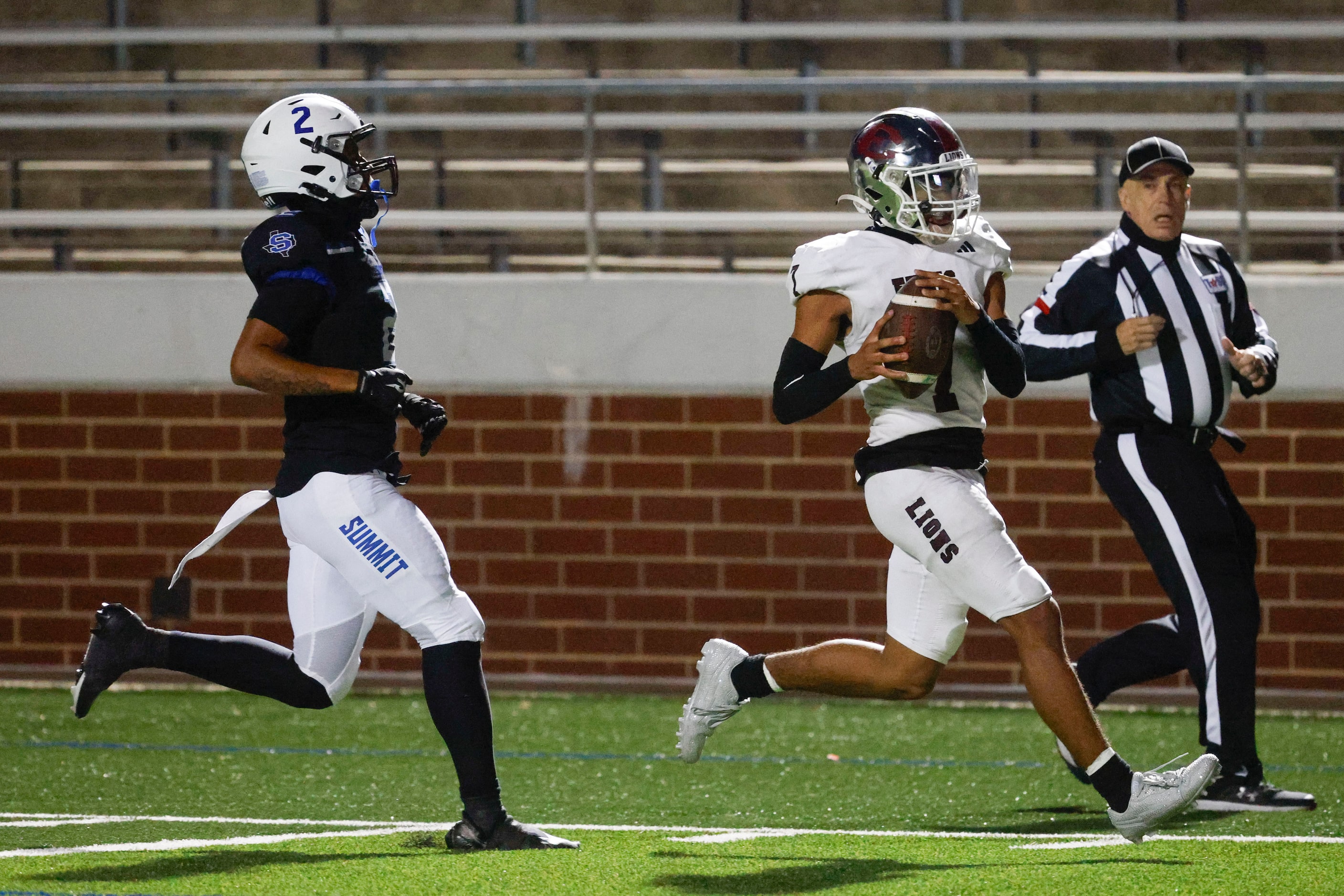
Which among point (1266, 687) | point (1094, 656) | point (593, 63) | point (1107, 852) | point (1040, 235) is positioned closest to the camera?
point (1107, 852)

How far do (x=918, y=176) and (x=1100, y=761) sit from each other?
142 centimetres

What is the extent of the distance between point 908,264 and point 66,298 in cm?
519

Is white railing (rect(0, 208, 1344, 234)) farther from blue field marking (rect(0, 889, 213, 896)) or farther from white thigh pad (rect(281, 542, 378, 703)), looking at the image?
blue field marking (rect(0, 889, 213, 896))

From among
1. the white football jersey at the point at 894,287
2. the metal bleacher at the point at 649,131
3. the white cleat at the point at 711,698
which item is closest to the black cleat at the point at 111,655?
the white cleat at the point at 711,698

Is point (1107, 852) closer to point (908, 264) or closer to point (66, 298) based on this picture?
point (908, 264)

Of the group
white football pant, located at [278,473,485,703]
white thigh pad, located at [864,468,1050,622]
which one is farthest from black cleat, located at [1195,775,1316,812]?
white football pant, located at [278,473,485,703]

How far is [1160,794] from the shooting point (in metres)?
4.12

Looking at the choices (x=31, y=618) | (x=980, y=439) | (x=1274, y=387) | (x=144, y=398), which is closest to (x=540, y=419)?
(x=144, y=398)

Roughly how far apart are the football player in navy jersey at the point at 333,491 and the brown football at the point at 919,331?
115 cm

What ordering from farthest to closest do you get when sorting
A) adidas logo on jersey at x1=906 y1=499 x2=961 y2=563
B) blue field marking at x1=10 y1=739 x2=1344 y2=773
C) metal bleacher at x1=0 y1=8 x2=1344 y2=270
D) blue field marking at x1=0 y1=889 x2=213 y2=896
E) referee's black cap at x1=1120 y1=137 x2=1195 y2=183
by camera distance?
metal bleacher at x1=0 y1=8 x2=1344 y2=270, blue field marking at x1=10 y1=739 x2=1344 y2=773, referee's black cap at x1=1120 y1=137 x2=1195 y2=183, adidas logo on jersey at x1=906 y1=499 x2=961 y2=563, blue field marking at x1=0 y1=889 x2=213 y2=896

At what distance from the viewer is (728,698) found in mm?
4816

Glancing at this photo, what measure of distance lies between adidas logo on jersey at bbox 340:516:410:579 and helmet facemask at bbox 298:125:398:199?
2.71 feet

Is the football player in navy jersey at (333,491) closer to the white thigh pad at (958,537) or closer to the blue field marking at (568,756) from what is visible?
the white thigh pad at (958,537)

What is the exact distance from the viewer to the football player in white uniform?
418 centimetres
